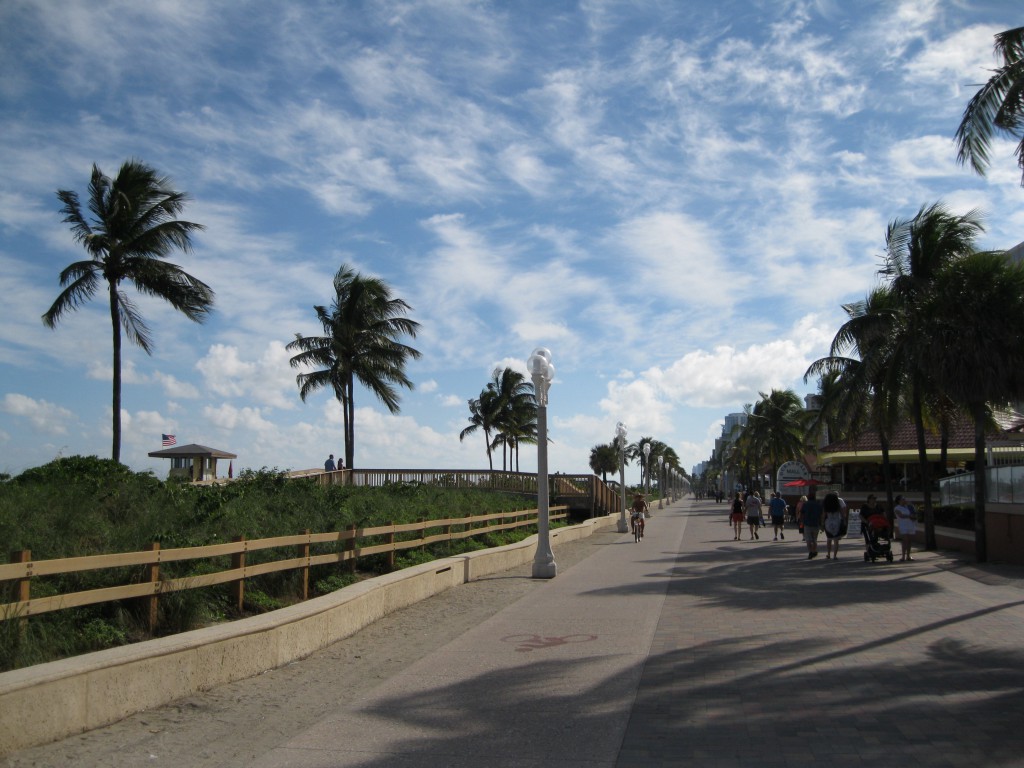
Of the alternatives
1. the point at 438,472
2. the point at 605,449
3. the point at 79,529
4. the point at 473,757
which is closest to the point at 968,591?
the point at 473,757

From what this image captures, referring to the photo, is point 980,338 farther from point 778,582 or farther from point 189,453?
point 189,453

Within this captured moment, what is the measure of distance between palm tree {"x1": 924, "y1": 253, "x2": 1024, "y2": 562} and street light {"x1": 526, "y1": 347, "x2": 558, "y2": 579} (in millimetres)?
8255

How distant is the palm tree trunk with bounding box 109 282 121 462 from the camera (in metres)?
23.4

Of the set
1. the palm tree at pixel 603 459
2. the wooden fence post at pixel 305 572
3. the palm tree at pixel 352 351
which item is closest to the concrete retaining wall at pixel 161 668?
the wooden fence post at pixel 305 572

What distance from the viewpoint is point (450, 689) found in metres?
7.45

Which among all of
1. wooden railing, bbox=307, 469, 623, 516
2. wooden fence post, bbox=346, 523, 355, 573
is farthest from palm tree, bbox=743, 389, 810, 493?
wooden fence post, bbox=346, 523, 355, 573

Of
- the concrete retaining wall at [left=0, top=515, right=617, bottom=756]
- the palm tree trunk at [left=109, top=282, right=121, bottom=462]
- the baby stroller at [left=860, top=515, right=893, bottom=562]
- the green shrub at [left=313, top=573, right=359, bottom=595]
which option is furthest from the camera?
the palm tree trunk at [left=109, top=282, right=121, bottom=462]

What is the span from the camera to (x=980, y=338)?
1750 centimetres

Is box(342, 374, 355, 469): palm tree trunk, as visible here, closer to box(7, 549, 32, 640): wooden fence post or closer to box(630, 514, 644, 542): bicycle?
box(630, 514, 644, 542): bicycle

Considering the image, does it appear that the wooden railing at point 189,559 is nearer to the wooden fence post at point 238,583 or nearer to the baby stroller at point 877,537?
the wooden fence post at point 238,583

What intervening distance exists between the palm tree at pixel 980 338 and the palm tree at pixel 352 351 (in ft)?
86.8

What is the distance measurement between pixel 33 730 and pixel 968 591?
13344mm

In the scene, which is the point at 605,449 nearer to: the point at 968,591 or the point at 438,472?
the point at 438,472

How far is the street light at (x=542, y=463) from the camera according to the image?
16312 mm
